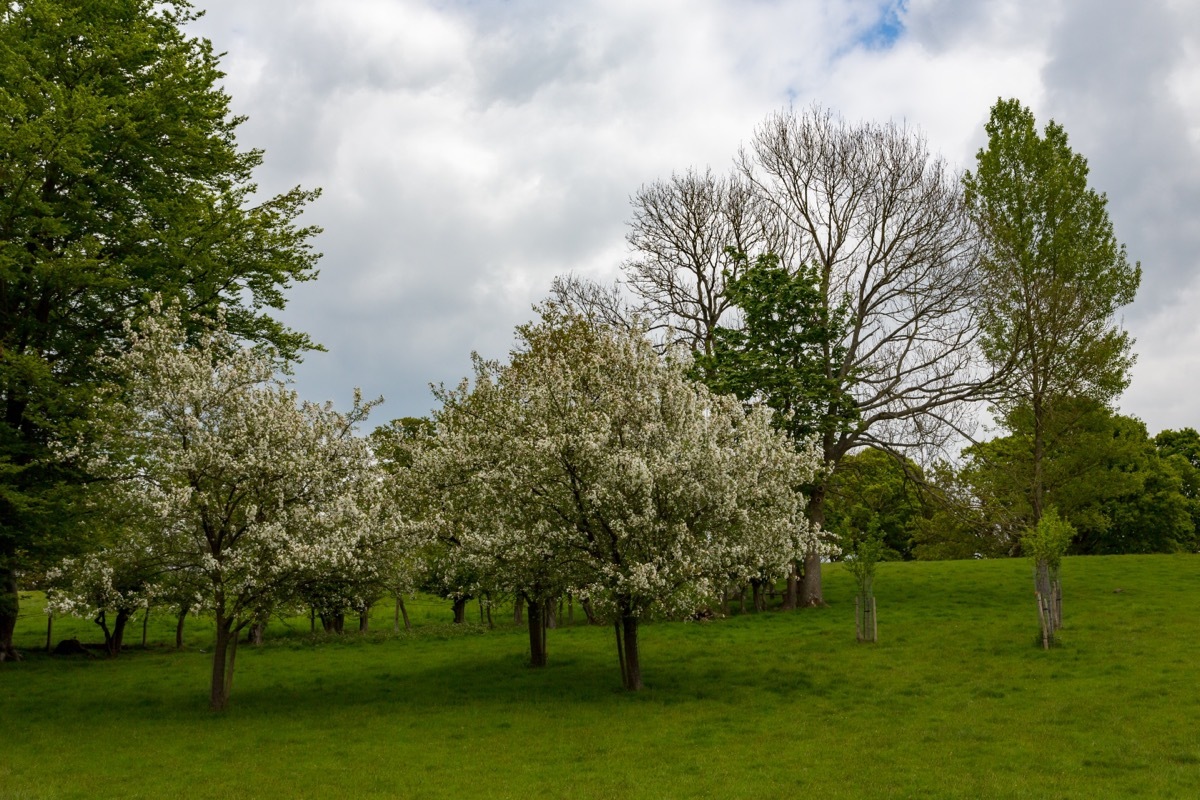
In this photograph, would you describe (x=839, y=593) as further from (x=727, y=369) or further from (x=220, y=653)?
(x=220, y=653)

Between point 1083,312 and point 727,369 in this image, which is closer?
point 727,369

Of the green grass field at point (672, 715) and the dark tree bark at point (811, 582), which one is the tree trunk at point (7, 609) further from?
the dark tree bark at point (811, 582)

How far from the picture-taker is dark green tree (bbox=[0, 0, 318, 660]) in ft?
101

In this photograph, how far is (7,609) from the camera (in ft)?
113

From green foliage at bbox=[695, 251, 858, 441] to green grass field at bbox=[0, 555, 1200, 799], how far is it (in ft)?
31.7

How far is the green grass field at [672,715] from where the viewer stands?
63.8 ft

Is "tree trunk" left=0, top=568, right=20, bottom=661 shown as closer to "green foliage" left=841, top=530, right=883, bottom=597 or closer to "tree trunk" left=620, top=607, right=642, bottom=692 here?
"tree trunk" left=620, top=607, right=642, bottom=692

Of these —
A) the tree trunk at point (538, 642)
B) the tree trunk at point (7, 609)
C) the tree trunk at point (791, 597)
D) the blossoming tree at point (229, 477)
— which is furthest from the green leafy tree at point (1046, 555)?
the tree trunk at point (7, 609)

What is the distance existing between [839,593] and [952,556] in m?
32.3

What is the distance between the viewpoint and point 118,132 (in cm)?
3406

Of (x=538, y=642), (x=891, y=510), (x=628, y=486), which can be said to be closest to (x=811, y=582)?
(x=538, y=642)

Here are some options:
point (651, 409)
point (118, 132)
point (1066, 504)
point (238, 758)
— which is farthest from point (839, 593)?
point (118, 132)

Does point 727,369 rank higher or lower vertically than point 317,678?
higher

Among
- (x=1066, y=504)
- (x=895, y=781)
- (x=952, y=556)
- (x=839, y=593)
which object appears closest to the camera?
(x=895, y=781)
